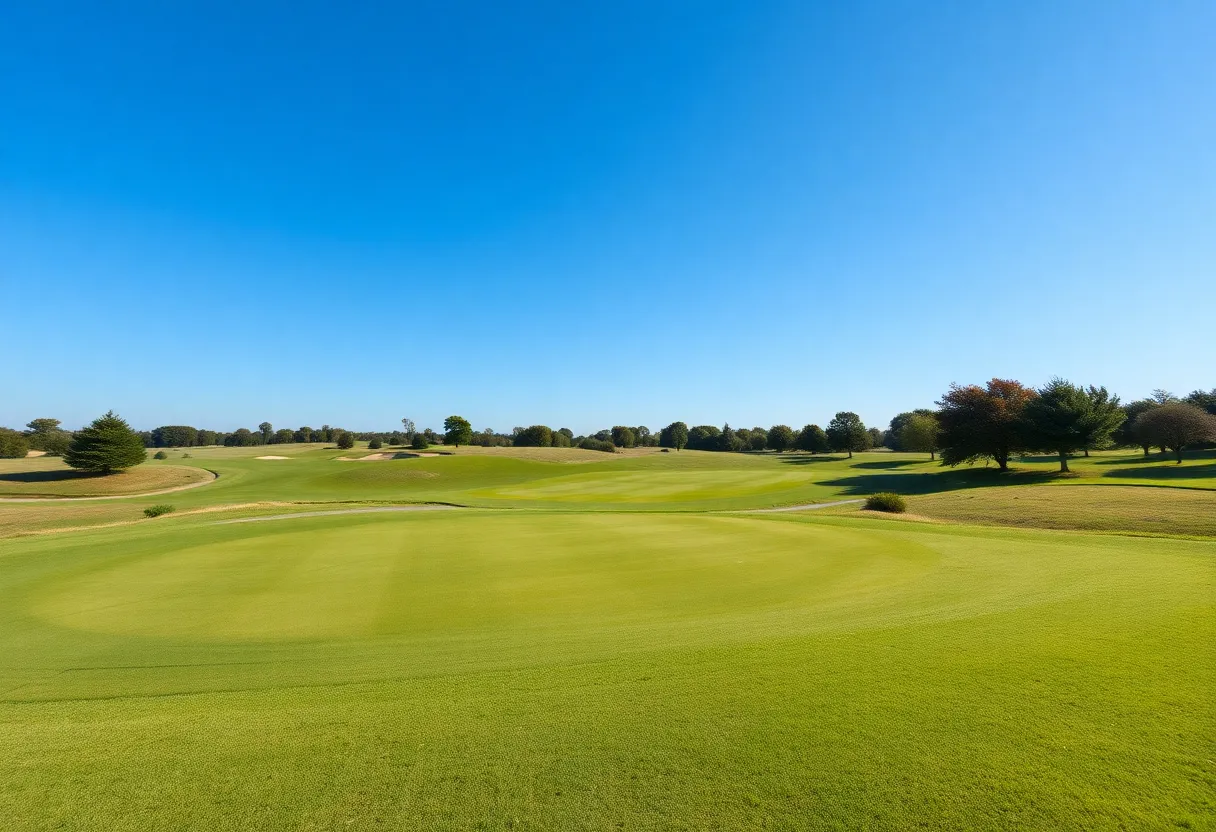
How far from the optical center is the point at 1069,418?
130 feet

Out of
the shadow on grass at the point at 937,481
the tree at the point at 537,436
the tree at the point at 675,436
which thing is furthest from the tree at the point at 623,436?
the shadow on grass at the point at 937,481

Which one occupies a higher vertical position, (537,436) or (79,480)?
(537,436)

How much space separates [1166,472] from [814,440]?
179 ft

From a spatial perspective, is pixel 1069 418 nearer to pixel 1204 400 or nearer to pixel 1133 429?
pixel 1133 429

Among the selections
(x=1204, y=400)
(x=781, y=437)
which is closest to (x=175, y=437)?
(x=781, y=437)

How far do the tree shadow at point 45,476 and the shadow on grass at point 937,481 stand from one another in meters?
66.1

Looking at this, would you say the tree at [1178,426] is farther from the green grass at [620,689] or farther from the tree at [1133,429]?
the green grass at [620,689]

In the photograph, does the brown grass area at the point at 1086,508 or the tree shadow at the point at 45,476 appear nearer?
the brown grass area at the point at 1086,508

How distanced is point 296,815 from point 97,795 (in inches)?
63.2

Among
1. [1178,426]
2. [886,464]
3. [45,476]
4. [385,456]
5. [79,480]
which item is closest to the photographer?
[1178,426]

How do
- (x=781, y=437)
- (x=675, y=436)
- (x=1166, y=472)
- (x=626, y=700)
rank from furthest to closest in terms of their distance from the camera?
(x=675, y=436)
(x=781, y=437)
(x=1166, y=472)
(x=626, y=700)

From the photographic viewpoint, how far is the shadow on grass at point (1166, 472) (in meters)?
37.5

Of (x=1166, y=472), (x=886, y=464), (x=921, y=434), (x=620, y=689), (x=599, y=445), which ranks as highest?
(x=921, y=434)

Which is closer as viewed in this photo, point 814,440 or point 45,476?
point 45,476
